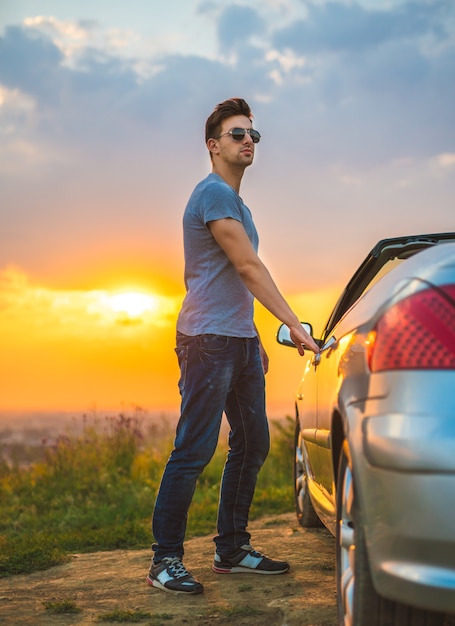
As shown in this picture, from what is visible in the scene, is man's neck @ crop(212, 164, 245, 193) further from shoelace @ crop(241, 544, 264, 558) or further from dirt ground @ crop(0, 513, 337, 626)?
dirt ground @ crop(0, 513, 337, 626)

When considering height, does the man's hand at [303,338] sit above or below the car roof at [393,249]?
below

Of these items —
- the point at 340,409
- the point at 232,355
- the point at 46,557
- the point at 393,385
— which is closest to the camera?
the point at 393,385

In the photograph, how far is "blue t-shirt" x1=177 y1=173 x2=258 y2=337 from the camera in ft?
14.2

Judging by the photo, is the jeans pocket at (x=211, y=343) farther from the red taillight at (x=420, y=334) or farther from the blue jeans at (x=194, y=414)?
the red taillight at (x=420, y=334)

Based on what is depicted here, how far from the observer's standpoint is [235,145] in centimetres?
456

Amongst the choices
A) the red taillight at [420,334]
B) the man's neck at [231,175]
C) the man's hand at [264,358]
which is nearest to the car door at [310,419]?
the man's hand at [264,358]

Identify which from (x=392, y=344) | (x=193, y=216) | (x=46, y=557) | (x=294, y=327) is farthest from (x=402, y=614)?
(x=46, y=557)

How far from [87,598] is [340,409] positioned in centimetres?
212

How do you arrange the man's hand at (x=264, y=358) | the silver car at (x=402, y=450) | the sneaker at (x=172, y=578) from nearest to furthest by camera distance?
the silver car at (x=402, y=450) < the sneaker at (x=172, y=578) < the man's hand at (x=264, y=358)

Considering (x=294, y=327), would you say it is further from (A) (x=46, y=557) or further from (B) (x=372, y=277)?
(A) (x=46, y=557)

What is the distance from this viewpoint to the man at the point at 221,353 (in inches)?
168

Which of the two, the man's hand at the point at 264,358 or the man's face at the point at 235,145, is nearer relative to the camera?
the man's face at the point at 235,145

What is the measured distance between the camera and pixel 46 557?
547cm

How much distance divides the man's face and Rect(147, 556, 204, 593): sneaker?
2.11m
